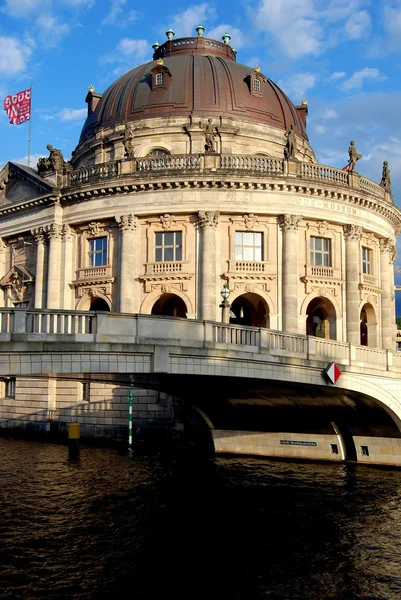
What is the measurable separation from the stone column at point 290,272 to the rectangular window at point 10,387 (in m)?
20.9

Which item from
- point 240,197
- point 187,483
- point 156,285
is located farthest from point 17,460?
point 240,197

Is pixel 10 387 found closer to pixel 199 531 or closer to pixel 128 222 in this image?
pixel 128 222

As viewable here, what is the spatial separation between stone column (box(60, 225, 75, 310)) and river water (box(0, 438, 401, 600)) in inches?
553

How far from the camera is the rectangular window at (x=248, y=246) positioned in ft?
141

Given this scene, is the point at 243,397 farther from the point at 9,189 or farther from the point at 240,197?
the point at 9,189

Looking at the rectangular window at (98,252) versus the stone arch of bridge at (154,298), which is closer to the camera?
the stone arch of bridge at (154,298)

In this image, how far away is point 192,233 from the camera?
43.0m

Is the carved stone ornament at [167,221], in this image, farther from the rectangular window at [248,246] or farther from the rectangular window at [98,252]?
the rectangular window at [98,252]

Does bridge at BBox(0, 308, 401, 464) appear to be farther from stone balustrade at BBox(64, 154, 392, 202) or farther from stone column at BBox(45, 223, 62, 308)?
stone balustrade at BBox(64, 154, 392, 202)

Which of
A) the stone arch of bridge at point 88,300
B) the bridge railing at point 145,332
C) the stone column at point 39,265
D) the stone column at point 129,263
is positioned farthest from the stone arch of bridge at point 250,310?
the bridge railing at point 145,332

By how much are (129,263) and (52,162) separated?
9899mm

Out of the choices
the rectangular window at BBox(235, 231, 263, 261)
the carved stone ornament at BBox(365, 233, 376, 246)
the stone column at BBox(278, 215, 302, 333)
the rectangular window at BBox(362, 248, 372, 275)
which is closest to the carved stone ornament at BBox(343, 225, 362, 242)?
the carved stone ornament at BBox(365, 233, 376, 246)

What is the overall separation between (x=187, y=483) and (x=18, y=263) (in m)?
25.3

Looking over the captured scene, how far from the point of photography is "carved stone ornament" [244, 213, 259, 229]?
140 ft
